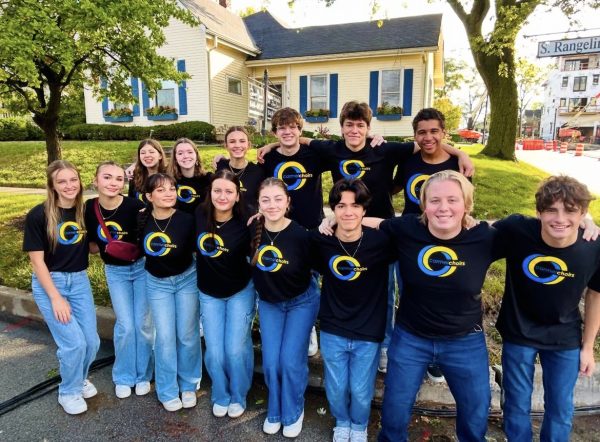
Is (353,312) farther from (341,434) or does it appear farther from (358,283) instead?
(341,434)

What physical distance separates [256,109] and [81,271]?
42.7 ft

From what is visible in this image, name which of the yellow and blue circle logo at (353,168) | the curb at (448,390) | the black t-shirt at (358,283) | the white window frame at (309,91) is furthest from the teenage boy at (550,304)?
the white window frame at (309,91)

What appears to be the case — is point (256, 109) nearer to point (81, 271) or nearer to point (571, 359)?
point (81, 271)

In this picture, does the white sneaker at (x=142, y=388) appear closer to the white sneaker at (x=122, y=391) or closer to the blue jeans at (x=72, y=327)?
the white sneaker at (x=122, y=391)

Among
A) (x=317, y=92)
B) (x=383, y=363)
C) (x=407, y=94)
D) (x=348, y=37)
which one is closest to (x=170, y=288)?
(x=383, y=363)

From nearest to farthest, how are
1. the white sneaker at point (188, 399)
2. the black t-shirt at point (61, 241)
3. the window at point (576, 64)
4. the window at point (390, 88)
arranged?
the black t-shirt at point (61, 241), the white sneaker at point (188, 399), the window at point (390, 88), the window at point (576, 64)

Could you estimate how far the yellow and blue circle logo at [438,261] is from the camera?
256 centimetres

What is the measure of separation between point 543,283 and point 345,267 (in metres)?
1.17

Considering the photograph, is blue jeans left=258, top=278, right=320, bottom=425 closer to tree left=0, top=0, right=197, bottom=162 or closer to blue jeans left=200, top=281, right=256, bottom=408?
blue jeans left=200, top=281, right=256, bottom=408

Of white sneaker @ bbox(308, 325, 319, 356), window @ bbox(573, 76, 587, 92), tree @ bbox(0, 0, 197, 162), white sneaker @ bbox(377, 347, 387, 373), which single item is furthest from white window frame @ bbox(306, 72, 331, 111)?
window @ bbox(573, 76, 587, 92)

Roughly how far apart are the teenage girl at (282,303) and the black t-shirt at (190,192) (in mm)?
1024

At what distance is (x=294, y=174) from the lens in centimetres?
365

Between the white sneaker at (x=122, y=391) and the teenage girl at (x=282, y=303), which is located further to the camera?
the white sneaker at (x=122, y=391)

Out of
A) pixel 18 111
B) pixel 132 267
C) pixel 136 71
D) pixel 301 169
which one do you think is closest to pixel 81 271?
pixel 132 267
